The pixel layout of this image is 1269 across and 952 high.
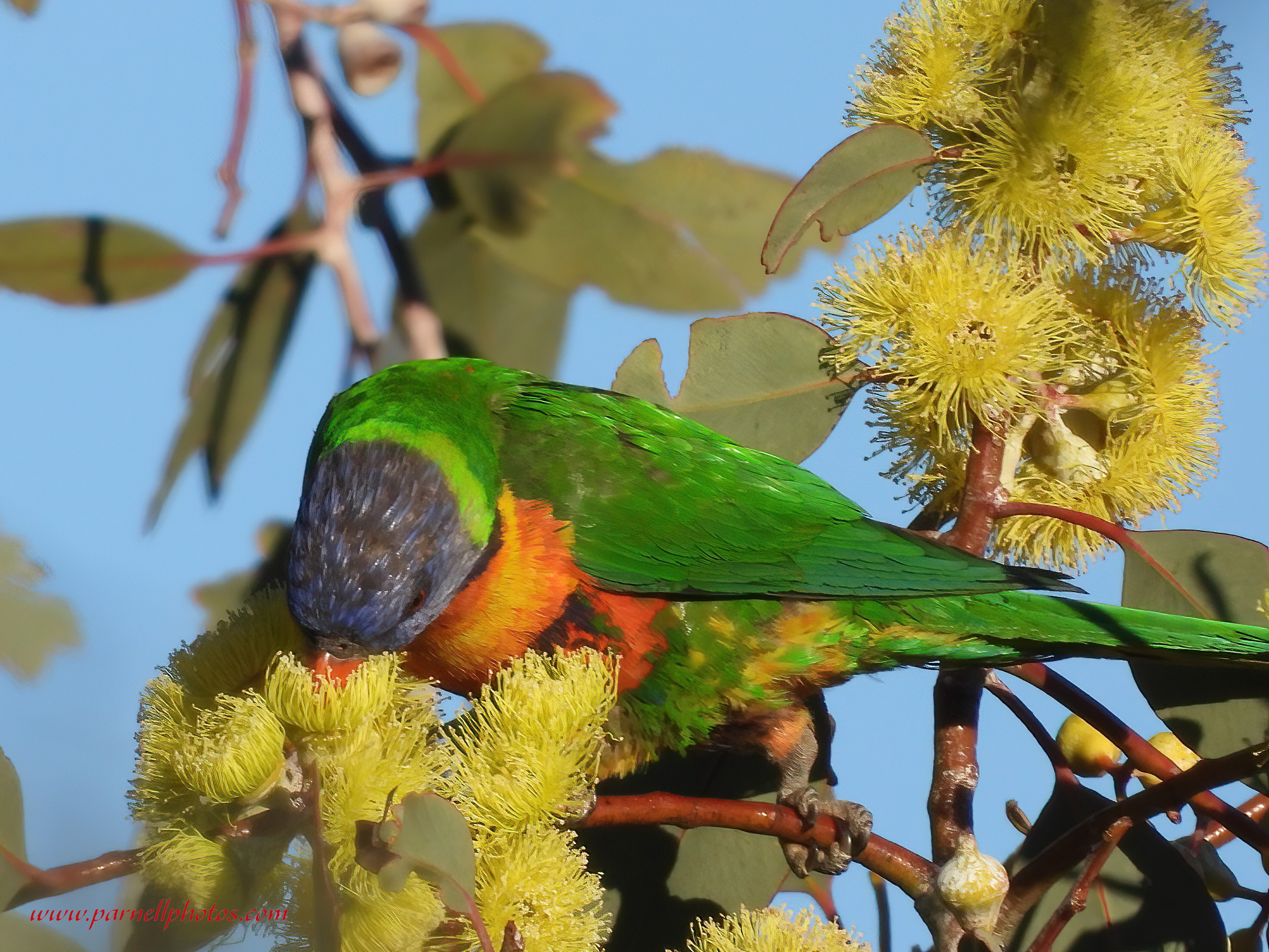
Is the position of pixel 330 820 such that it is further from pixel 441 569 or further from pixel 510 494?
pixel 510 494

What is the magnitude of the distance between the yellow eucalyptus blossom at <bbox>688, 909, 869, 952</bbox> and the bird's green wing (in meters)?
0.42

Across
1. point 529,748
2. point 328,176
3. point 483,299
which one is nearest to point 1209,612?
point 529,748

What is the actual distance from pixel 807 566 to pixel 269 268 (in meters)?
1.15

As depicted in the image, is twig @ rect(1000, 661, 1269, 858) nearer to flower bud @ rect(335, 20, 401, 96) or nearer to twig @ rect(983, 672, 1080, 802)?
twig @ rect(983, 672, 1080, 802)

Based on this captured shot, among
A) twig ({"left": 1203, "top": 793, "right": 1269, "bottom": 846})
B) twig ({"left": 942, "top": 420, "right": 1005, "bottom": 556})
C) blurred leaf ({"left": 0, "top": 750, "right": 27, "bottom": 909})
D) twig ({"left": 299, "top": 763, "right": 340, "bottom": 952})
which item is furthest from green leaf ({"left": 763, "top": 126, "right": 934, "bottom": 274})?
blurred leaf ({"left": 0, "top": 750, "right": 27, "bottom": 909})

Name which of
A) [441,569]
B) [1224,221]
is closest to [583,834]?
[441,569]

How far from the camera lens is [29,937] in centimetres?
118

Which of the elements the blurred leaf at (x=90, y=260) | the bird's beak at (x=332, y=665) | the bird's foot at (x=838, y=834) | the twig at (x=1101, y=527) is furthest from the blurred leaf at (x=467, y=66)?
the bird's foot at (x=838, y=834)

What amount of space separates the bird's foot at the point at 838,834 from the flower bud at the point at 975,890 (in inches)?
4.4

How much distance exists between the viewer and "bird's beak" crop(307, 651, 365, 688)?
3.87 feet

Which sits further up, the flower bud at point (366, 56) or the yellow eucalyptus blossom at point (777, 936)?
the flower bud at point (366, 56)

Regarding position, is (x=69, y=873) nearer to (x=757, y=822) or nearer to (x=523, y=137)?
(x=757, y=822)

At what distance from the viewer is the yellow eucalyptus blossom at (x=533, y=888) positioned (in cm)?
100

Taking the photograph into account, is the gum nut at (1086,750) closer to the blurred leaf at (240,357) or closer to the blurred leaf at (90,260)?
the blurred leaf at (240,357)
